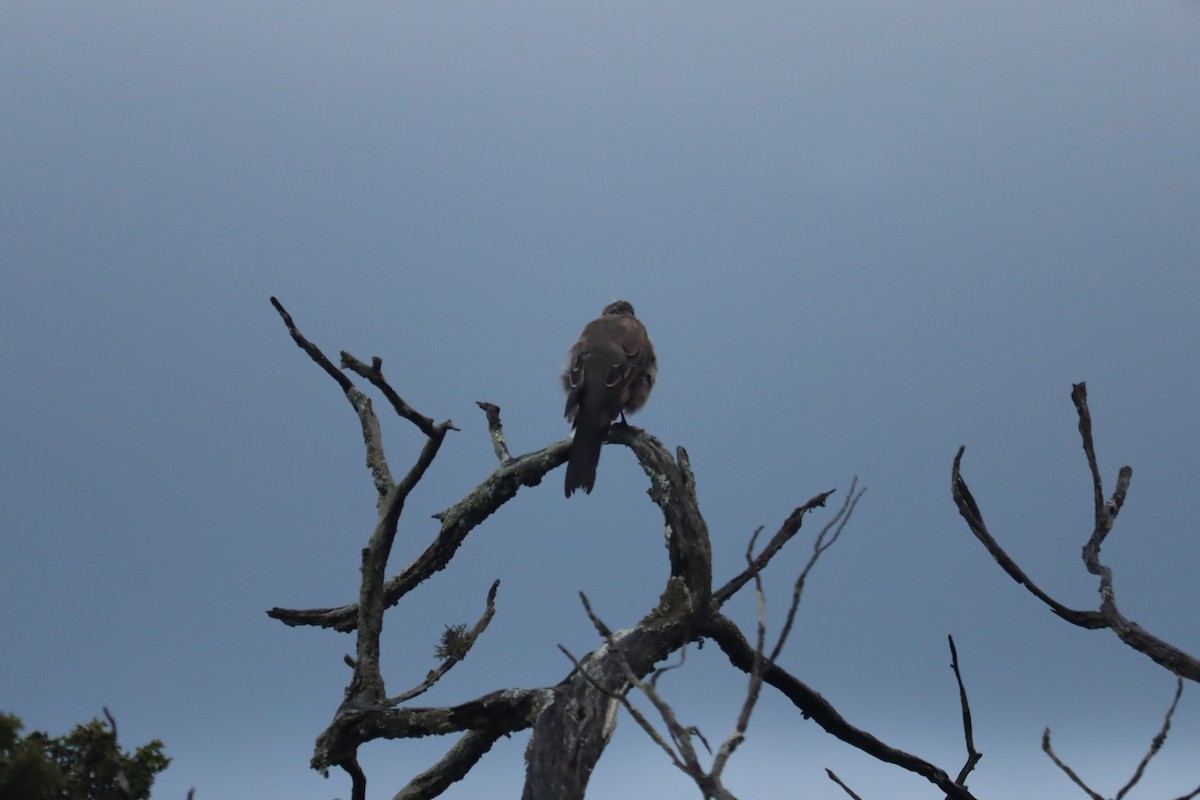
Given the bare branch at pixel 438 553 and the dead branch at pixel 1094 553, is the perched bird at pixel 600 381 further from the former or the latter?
the dead branch at pixel 1094 553

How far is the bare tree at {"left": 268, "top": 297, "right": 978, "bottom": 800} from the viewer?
9.72 feet

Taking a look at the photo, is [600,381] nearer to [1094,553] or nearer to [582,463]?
[582,463]

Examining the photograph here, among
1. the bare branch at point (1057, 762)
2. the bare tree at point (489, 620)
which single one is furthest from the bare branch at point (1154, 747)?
the bare tree at point (489, 620)

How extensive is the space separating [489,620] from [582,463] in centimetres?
88

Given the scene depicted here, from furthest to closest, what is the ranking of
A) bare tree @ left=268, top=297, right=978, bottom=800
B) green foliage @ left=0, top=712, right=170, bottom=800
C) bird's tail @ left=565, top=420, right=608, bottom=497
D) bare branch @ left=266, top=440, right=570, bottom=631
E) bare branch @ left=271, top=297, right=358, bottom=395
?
bird's tail @ left=565, top=420, right=608, bottom=497, bare branch @ left=266, top=440, right=570, bottom=631, bare branch @ left=271, top=297, right=358, bottom=395, bare tree @ left=268, top=297, right=978, bottom=800, green foliage @ left=0, top=712, right=170, bottom=800

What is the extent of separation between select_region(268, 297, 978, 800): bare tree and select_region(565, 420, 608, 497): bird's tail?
0.06 m

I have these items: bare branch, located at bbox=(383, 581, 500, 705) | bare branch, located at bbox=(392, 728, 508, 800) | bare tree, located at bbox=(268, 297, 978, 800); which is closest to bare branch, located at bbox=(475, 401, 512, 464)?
bare tree, located at bbox=(268, 297, 978, 800)

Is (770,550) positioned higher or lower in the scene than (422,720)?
higher

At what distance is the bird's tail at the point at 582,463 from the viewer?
4758 mm

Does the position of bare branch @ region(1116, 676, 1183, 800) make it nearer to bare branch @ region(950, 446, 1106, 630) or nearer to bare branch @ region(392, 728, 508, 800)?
bare branch @ region(950, 446, 1106, 630)

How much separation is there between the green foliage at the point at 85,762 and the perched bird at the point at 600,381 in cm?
252

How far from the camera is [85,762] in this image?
8.08 ft

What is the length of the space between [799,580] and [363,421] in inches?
108

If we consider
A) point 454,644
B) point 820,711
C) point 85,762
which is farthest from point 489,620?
point 85,762
